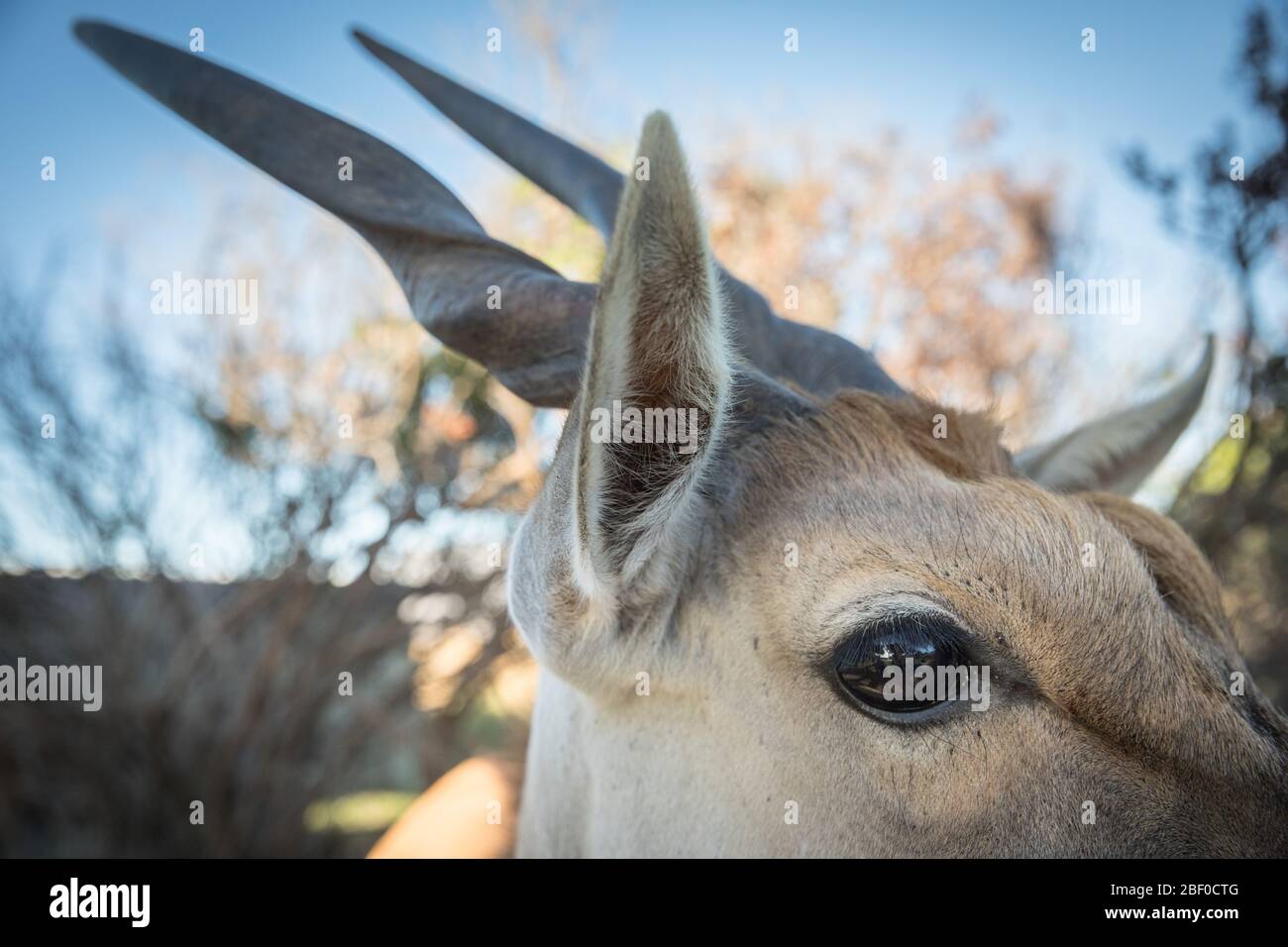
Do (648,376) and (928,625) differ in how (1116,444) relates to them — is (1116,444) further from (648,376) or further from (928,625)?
(648,376)

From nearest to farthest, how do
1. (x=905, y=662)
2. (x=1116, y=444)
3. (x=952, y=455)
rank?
(x=905, y=662) → (x=952, y=455) → (x=1116, y=444)

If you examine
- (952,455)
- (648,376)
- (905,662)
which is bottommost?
(905,662)

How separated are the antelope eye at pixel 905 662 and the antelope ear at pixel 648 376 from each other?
51cm

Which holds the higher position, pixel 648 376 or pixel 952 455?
pixel 648 376

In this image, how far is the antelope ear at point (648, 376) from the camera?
1.58m

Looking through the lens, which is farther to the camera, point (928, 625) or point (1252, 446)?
point (1252, 446)

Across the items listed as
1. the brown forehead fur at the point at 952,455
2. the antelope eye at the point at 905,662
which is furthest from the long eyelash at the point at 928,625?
the brown forehead fur at the point at 952,455

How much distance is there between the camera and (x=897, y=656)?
177 cm

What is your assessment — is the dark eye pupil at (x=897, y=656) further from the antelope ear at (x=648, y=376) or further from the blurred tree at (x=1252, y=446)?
the blurred tree at (x=1252, y=446)

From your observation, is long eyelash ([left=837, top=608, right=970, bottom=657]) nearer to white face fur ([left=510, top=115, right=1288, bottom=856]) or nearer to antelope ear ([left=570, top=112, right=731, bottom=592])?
white face fur ([left=510, top=115, right=1288, bottom=856])

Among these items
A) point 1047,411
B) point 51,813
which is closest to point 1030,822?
point 1047,411

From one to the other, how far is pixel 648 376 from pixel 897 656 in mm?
782

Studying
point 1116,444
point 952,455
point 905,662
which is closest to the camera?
point 905,662

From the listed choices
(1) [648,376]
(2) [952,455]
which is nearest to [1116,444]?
(2) [952,455]
